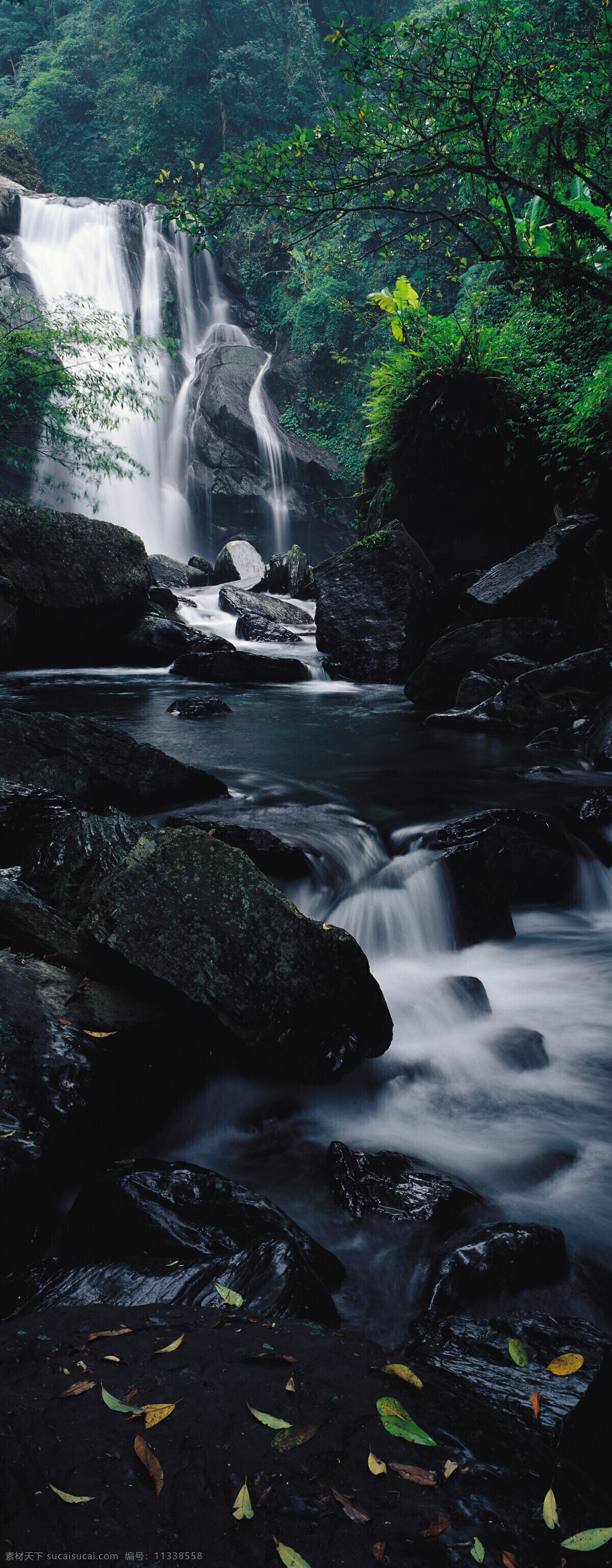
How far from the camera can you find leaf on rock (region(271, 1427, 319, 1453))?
4.60ft

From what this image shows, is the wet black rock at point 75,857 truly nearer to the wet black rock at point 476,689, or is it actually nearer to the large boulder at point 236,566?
the wet black rock at point 476,689

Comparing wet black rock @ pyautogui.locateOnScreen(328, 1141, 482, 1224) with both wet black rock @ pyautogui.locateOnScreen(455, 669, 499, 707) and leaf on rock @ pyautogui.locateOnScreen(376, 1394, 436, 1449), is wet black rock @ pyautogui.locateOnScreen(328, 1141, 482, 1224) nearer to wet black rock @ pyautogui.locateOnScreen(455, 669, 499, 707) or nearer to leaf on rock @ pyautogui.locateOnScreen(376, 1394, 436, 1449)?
leaf on rock @ pyautogui.locateOnScreen(376, 1394, 436, 1449)

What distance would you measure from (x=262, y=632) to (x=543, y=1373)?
14.5 m

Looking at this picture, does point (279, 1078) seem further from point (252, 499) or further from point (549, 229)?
point (252, 499)

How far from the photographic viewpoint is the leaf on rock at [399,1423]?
4.79 ft

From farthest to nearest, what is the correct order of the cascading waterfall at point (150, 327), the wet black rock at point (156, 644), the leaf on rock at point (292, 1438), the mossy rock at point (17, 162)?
A: the mossy rock at point (17, 162) → the cascading waterfall at point (150, 327) → the wet black rock at point (156, 644) → the leaf on rock at point (292, 1438)

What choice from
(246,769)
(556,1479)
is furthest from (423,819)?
(556,1479)

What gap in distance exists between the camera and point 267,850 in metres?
4.94

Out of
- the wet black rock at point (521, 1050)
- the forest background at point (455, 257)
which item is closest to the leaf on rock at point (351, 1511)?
the wet black rock at point (521, 1050)

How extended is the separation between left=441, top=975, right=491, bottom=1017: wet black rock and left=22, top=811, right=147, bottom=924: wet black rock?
1.98 metres

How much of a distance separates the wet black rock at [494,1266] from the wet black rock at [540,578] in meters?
8.93

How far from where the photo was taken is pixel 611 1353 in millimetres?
1911

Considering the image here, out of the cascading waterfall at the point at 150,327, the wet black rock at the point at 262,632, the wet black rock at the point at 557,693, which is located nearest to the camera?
the wet black rock at the point at 557,693

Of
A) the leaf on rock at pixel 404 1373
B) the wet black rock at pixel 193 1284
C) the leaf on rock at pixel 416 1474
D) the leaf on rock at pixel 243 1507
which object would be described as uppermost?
the leaf on rock at pixel 243 1507
